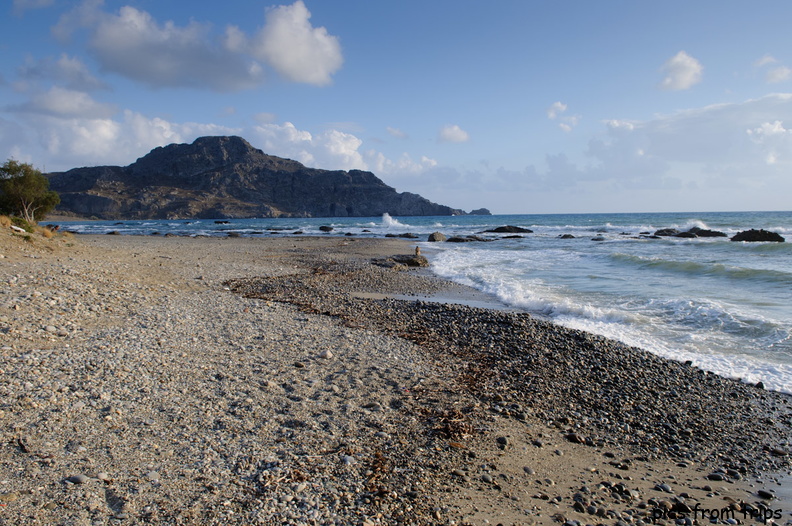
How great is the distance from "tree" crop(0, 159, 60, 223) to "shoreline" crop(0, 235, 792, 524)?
92.4 feet

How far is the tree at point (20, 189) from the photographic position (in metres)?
31.6

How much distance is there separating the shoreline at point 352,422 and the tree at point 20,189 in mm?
28175

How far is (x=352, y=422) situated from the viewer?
563 centimetres

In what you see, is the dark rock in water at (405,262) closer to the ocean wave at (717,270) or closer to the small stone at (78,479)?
the ocean wave at (717,270)

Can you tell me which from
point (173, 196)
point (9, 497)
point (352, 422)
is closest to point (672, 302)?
point (352, 422)

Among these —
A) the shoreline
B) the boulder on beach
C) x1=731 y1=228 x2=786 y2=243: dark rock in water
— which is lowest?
the shoreline

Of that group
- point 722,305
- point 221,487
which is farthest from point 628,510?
point 722,305

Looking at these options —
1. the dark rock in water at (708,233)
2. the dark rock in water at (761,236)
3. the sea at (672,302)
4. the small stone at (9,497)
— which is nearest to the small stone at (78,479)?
the small stone at (9,497)

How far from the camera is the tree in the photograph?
104 feet

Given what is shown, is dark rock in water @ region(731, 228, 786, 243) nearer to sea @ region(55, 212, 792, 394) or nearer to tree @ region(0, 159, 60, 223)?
sea @ region(55, 212, 792, 394)

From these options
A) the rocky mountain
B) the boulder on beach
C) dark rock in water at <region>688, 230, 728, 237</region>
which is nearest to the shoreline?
the boulder on beach

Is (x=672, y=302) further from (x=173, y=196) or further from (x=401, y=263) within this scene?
(x=173, y=196)

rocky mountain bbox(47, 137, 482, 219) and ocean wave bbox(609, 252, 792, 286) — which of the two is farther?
rocky mountain bbox(47, 137, 482, 219)

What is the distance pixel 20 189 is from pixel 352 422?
→ 37.5 meters
